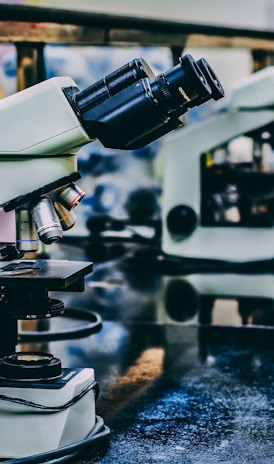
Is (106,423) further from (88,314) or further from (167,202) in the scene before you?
(167,202)

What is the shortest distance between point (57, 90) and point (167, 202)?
208 cm

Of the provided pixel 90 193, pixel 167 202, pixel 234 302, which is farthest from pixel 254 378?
pixel 90 193

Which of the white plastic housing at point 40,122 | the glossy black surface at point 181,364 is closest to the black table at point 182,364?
the glossy black surface at point 181,364

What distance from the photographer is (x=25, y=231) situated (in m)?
1.37

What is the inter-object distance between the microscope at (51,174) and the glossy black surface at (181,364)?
131mm

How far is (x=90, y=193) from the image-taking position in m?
4.64

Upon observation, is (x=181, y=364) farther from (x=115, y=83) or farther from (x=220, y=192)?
(x=220, y=192)

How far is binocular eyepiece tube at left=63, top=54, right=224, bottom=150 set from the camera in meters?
1.28

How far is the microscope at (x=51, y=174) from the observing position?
4.23 feet

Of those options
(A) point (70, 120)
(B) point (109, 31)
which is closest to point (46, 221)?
(A) point (70, 120)

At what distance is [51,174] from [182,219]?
1972mm

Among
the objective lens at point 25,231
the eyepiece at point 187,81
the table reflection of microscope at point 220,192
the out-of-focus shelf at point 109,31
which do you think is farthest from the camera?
the table reflection of microscope at point 220,192

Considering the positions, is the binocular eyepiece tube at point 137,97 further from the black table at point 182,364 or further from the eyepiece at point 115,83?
the black table at point 182,364

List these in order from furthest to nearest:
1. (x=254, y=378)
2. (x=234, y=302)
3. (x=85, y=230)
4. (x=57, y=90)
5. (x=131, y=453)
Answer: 1. (x=85, y=230)
2. (x=234, y=302)
3. (x=254, y=378)
4. (x=131, y=453)
5. (x=57, y=90)
